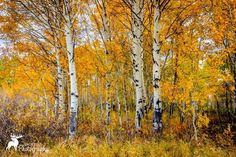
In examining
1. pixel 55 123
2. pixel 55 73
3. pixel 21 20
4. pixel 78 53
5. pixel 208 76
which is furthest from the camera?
pixel 78 53

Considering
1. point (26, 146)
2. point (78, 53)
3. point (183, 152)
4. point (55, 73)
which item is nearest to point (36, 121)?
point (26, 146)

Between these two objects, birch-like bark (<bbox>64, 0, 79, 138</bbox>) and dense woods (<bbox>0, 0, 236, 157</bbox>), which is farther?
birch-like bark (<bbox>64, 0, 79, 138</bbox>)

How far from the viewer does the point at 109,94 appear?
1187 cm

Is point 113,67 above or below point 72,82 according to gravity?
above

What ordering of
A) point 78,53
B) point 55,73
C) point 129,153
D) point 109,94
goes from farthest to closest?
point 78,53, point 55,73, point 109,94, point 129,153

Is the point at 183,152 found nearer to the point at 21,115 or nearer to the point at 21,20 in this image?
the point at 21,115

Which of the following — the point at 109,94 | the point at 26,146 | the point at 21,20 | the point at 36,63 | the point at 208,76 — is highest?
the point at 21,20

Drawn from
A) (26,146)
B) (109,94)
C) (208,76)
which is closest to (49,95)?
(109,94)

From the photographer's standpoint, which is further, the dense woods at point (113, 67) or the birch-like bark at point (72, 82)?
the birch-like bark at point (72, 82)

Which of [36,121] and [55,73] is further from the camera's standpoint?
[55,73]

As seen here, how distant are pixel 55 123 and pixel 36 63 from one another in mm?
8463

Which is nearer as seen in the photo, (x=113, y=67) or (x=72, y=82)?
(x=72, y=82)

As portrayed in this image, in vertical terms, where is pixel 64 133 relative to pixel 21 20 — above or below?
below

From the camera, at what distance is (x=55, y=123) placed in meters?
9.15
